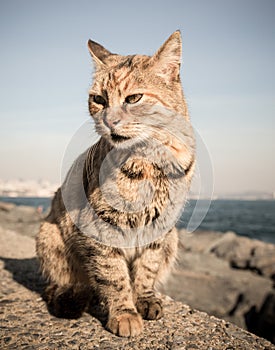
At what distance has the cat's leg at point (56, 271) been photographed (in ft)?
9.66

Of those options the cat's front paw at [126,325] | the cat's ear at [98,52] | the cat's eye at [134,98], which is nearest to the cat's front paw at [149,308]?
the cat's front paw at [126,325]

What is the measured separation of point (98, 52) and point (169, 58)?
0.81m

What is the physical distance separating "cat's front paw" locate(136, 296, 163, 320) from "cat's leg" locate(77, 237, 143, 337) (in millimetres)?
122

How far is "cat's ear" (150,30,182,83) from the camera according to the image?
275cm

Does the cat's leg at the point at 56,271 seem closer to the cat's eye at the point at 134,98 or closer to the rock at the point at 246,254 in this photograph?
the cat's eye at the point at 134,98

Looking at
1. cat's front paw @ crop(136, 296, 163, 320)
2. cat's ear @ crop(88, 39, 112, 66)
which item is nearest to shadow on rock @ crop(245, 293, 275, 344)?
cat's front paw @ crop(136, 296, 163, 320)

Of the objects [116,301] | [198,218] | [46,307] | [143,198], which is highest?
[143,198]

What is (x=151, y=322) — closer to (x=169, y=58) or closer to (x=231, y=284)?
(x=169, y=58)

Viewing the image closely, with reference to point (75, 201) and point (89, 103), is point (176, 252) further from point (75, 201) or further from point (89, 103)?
point (89, 103)

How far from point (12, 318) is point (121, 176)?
152 centimetres

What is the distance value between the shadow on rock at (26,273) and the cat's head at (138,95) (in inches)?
78.3

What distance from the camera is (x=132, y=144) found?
2.54 meters

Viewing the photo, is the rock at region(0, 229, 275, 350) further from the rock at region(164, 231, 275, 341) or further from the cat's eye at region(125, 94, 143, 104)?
the cat's eye at region(125, 94, 143, 104)

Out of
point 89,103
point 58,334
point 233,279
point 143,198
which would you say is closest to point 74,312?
point 58,334
